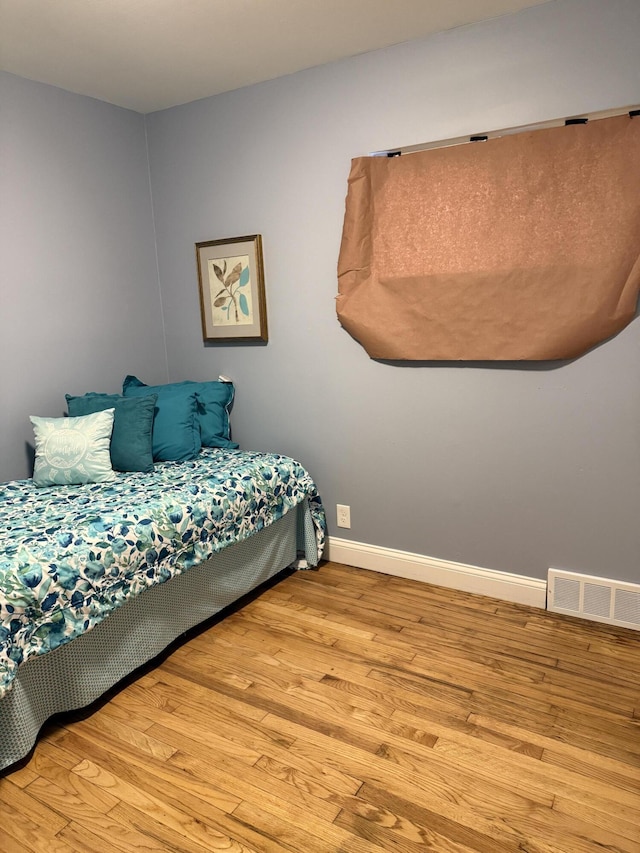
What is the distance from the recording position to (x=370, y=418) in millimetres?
3023

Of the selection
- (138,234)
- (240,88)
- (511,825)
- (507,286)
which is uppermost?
(240,88)

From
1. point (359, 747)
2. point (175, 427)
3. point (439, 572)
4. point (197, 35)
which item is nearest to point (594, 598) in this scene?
point (439, 572)

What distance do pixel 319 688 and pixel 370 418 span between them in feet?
4.21

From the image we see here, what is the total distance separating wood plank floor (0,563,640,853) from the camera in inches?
64.1

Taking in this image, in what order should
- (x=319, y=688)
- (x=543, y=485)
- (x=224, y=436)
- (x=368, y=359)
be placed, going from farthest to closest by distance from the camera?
(x=224, y=436) < (x=368, y=359) < (x=543, y=485) < (x=319, y=688)

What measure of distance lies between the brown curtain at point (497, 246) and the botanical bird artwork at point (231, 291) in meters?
0.58

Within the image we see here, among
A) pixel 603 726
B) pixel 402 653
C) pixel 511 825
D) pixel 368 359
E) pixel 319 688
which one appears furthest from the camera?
pixel 368 359

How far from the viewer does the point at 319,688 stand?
2223 millimetres

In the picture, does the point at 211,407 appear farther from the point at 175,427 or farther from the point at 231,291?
the point at 231,291

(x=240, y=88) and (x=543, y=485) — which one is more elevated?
(x=240, y=88)

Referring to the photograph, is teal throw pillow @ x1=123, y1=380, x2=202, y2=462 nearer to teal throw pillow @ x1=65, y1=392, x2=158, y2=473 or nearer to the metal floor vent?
teal throw pillow @ x1=65, y1=392, x2=158, y2=473

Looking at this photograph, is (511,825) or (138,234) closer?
(511,825)

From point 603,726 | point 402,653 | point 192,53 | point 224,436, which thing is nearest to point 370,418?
point 224,436

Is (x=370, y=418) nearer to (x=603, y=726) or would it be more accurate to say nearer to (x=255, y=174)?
(x=255, y=174)
